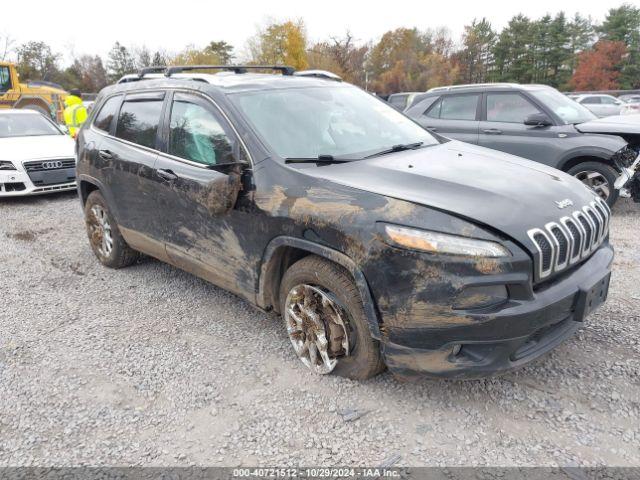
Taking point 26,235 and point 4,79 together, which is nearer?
point 26,235

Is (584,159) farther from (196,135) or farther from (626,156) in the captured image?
(196,135)

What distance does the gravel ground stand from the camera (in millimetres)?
2396

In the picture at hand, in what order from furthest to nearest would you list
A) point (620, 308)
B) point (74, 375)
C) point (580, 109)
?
point (580, 109) → point (620, 308) → point (74, 375)

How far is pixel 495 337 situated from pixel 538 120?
5.24 metres

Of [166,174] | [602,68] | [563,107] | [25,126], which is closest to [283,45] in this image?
[602,68]

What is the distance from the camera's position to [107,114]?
4.66 meters

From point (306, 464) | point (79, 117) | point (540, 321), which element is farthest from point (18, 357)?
→ point (79, 117)

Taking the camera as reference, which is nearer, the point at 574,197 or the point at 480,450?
the point at 480,450

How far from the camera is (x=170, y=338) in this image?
3.53 meters

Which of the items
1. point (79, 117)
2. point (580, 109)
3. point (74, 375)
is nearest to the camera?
point (74, 375)

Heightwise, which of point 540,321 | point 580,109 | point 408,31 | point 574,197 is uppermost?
point 408,31

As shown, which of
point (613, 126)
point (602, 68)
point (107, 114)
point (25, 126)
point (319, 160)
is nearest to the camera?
point (319, 160)

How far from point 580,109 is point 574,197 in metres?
5.14

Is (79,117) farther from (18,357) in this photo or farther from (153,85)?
(18,357)
